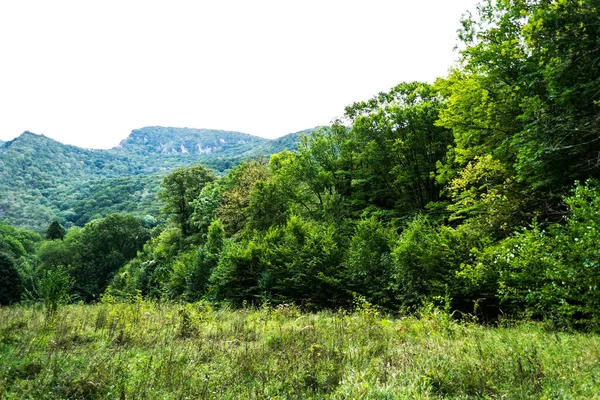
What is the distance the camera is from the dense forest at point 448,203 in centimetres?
937

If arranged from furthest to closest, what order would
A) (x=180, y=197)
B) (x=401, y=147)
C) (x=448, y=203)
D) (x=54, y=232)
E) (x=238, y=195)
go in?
(x=54, y=232) → (x=180, y=197) → (x=238, y=195) → (x=401, y=147) → (x=448, y=203)

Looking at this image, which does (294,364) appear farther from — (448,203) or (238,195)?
(238,195)

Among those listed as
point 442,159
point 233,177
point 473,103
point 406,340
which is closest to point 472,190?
point 473,103

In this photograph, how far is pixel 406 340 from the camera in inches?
288

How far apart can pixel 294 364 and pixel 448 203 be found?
59.7ft

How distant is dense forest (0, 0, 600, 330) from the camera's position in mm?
9367

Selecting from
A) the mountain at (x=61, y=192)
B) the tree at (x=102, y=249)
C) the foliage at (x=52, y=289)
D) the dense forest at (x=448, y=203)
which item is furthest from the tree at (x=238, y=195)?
the mountain at (x=61, y=192)

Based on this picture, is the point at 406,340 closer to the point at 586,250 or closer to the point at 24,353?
the point at 586,250

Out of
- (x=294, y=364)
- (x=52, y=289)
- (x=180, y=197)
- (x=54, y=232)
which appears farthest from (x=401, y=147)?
(x=54, y=232)

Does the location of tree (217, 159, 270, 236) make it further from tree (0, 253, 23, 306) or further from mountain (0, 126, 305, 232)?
mountain (0, 126, 305, 232)

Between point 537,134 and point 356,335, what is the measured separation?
8.64 m

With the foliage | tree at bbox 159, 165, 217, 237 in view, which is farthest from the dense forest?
tree at bbox 159, 165, 217, 237

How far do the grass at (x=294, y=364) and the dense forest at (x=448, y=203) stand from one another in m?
1.83

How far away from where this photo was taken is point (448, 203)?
2092 centimetres
